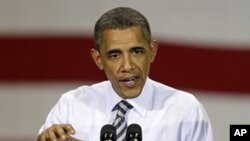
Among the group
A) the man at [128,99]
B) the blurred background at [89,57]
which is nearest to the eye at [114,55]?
the man at [128,99]

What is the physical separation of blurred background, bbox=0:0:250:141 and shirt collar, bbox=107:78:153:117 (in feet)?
1.01

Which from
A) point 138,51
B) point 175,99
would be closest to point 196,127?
point 175,99

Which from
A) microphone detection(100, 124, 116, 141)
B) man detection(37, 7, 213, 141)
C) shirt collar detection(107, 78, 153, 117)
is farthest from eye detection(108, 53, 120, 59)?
microphone detection(100, 124, 116, 141)

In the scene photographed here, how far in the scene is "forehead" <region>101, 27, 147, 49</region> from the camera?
97 centimetres

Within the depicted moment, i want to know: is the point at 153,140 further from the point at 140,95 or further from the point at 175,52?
the point at 175,52

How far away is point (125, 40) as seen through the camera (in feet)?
3.17

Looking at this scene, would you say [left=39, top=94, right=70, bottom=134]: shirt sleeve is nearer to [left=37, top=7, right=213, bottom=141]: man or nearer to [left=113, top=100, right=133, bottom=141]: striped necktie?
[left=37, top=7, right=213, bottom=141]: man

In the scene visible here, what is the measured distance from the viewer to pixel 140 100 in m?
1.06

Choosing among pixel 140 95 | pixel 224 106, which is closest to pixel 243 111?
pixel 224 106

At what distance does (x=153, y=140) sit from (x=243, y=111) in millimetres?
441

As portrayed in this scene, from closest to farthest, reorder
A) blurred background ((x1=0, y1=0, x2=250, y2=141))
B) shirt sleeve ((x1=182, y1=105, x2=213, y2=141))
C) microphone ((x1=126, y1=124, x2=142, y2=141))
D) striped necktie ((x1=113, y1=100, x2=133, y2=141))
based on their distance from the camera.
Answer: microphone ((x1=126, y1=124, x2=142, y2=141)) < striped necktie ((x1=113, y1=100, x2=133, y2=141)) < shirt sleeve ((x1=182, y1=105, x2=213, y2=141)) < blurred background ((x1=0, y1=0, x2=250, y2=141))

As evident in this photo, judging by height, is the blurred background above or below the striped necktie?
above

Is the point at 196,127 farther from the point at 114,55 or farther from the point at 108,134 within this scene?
the point at 108,134

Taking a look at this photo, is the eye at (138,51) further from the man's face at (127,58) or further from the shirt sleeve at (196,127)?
the shirt sleeve at (196,127)
